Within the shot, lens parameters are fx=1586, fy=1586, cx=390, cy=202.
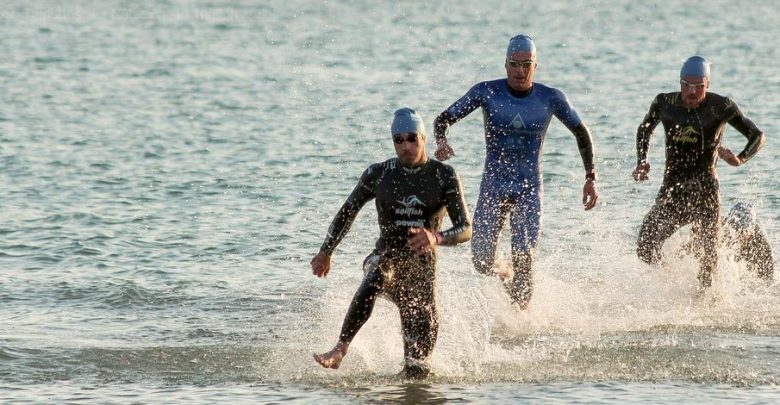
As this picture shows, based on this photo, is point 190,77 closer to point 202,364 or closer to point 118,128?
point 118,128

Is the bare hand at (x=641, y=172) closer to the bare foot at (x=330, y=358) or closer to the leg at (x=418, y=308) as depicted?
the leg at (x=418, y=308)

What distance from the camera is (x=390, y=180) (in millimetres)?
10742

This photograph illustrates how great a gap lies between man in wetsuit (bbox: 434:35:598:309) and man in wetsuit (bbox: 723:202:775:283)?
2001mm

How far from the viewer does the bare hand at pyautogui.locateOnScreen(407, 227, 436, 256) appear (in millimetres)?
10117

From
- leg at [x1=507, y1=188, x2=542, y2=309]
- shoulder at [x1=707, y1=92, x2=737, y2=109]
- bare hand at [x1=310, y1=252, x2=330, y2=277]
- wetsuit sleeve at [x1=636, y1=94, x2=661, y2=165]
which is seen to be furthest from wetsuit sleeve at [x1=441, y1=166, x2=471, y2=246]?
shoulder at [x1=707, y1=92, x2=737, y2=109]

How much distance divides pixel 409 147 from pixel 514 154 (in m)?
2.35

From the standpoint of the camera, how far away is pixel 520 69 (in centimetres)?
1268

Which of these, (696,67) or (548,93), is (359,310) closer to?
(548,93)

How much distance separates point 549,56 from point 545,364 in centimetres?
2704

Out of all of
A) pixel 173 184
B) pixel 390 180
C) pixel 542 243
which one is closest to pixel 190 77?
pixel 173 184

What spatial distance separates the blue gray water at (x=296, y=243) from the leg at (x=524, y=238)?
1.27ft

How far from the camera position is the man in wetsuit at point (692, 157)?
1329cm

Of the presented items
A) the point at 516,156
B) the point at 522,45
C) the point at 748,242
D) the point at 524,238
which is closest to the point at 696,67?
the point at 522,45

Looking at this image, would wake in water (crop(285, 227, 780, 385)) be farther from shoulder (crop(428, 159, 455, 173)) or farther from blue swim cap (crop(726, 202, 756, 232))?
shoulder (crop(428, 159, 455, 173))
